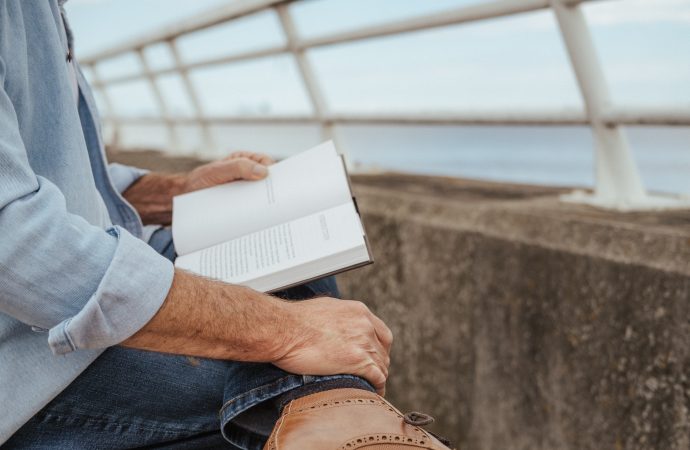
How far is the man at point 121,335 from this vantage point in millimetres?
950

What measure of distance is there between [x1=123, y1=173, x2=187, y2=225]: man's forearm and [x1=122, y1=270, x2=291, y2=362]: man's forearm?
0.72 metres

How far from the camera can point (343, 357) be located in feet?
3.62

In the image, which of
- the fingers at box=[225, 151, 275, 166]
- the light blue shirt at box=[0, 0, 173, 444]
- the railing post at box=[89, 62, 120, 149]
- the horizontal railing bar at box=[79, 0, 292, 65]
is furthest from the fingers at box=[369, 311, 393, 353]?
the railing post at box=[89, 62, 120, 149]

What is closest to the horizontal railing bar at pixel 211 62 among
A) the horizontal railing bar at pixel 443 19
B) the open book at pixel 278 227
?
the horizontal railing bar at pixel 443 19

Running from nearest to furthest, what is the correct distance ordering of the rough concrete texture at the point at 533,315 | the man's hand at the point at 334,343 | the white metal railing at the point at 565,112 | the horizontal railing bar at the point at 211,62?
the man's hand at the point at 334,343, the rough concrete texture at the point at 533,315, the white metal railing at the point at 565,112, the horizontal railing bar at the point at 211,62

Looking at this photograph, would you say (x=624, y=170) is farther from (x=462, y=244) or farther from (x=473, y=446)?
(x=473, y=446)

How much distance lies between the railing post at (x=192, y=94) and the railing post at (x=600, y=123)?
329 centimetres

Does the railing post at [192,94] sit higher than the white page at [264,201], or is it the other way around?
the white page at [264,201]

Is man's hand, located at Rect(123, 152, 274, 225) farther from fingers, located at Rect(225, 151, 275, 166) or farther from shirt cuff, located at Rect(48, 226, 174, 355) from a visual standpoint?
shirt cuff, located at Rect(48, 226, 174, 355)

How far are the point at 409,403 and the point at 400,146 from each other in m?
5.55

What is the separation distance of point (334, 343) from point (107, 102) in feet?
23.9

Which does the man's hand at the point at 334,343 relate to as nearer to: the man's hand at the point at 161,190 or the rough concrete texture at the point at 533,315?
the man's hand at the point at 161,190

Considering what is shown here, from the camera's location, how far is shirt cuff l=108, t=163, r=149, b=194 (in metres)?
1.76

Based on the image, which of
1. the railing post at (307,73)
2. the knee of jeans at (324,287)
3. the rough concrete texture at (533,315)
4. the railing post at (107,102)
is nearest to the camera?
the knee of jeans at (324,287)
